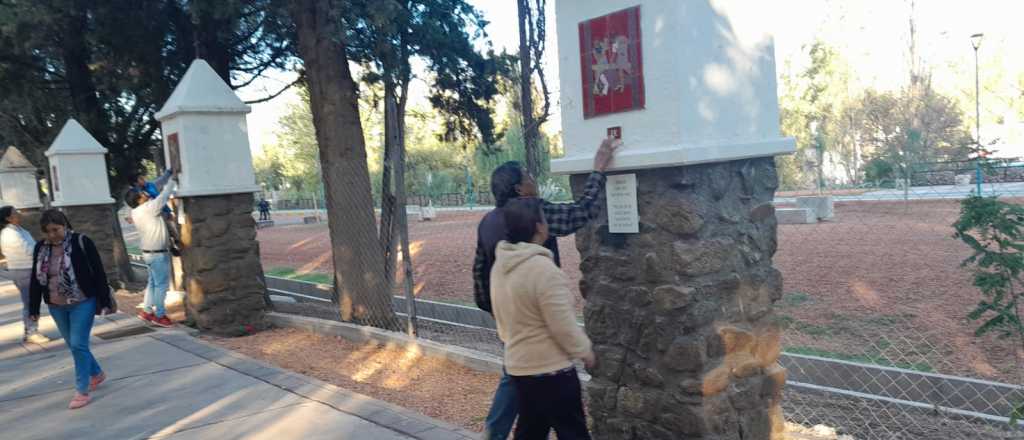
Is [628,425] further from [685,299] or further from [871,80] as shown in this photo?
[871,80]

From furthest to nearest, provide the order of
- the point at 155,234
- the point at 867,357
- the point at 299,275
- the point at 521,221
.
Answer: the point at 299,275
the point at 155,234
the point at 867,357
the point at 521,221

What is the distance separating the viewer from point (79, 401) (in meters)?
5.95

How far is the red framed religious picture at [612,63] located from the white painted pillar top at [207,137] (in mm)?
5955

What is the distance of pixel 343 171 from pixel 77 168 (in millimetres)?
7794

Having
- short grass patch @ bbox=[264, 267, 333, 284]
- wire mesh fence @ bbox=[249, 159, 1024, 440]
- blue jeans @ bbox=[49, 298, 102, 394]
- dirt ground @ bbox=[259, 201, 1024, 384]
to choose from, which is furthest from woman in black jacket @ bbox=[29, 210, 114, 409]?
short grass patch @ bbox=[264, 267, 333, 284]

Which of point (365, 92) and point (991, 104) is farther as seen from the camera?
point (991, 104)

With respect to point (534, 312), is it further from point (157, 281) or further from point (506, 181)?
point (157, 281)

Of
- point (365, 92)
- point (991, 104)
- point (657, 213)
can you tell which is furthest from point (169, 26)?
point (991, 104)

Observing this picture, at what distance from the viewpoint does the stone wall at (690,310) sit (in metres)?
3.81

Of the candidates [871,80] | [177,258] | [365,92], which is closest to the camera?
[177,258]

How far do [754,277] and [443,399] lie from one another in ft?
9.04

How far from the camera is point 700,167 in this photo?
386cm

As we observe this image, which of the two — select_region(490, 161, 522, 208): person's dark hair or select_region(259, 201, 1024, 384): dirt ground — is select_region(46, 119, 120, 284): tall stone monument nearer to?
select_region(259, 201, 1024, 384): dirt ground

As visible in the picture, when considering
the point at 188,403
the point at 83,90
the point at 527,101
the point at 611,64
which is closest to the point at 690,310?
the point at 611,64
